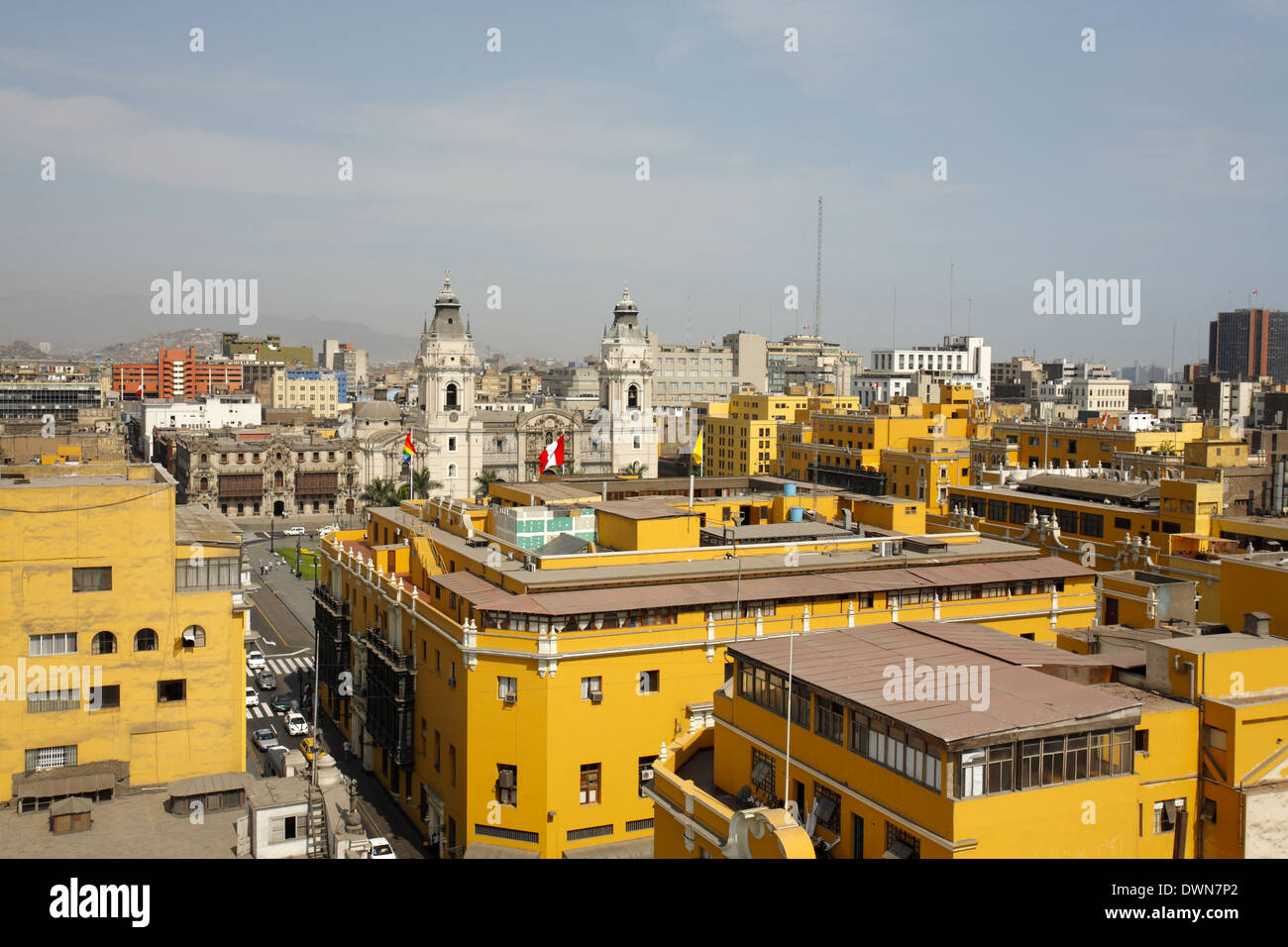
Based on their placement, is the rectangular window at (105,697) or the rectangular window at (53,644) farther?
the rectangular window at (105,697)

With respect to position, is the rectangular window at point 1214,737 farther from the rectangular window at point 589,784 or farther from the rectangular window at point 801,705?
the rectangular window at point 589,784

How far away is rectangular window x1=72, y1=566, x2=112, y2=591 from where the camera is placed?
84.8 feet

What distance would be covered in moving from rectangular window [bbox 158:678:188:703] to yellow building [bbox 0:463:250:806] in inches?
1.0

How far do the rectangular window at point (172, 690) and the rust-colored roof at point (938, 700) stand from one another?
13.9m

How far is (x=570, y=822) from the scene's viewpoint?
29.2 metres

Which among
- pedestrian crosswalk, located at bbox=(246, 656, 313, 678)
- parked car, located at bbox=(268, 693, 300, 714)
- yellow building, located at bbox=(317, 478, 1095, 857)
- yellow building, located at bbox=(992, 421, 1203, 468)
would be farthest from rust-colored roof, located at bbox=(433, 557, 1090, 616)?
yellow building, located at bbox=(992, 421, 1203, 468)

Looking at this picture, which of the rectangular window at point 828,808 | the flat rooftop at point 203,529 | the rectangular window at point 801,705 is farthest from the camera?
the flat rooftop at point 203,529

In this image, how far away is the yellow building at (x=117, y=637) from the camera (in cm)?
2516

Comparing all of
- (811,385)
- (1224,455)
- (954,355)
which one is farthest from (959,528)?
(954,355)

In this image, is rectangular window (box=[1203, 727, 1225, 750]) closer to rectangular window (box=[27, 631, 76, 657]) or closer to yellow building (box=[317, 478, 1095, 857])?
yellow building (box=[317, 478, 1095, 857])

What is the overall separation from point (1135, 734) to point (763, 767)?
6.05 meters

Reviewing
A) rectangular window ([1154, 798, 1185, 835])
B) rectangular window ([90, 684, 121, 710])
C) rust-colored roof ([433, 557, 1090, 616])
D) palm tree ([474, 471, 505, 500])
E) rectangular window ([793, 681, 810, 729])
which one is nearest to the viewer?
rectangular window ([1154, 798, 1185, 835])

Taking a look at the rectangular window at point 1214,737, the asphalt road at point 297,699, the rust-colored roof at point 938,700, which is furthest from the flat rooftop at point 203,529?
the rectangular window at point 1214,737

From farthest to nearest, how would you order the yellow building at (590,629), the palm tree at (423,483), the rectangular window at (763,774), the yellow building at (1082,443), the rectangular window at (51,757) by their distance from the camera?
the palm tree at (423,483)
the yellow building at (1082,443)
the yellow building at (590,629)
the rectangular window at (51,757)
the rectangular window at (763,774)
